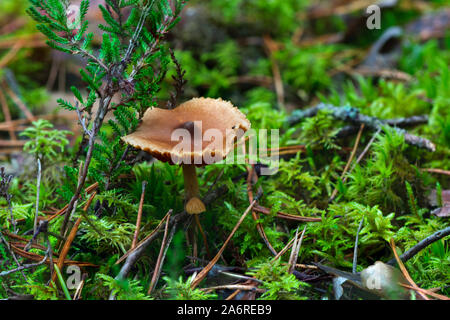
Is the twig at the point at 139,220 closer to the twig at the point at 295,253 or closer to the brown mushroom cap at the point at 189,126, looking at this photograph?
the brown mushroom cap at the point at 189,126

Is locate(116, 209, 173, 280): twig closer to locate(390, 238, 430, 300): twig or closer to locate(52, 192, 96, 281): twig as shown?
locate(52, 192, 96, 281): twig

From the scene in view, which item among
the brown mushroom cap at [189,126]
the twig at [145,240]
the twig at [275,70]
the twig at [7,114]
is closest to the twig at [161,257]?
the twig at [145,240]

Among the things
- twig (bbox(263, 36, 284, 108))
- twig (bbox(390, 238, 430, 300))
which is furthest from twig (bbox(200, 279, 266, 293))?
twig (bbox(263, 36, 284, 108))

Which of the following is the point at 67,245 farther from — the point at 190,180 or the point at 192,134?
the point at 192,134
